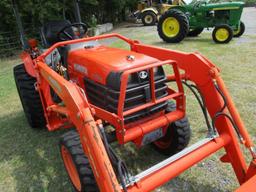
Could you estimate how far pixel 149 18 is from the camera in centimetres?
1738

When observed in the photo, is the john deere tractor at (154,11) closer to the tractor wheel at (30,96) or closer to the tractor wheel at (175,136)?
the tractor wheel at (30,96)

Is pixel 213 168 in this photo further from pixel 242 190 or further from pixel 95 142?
pixel 95 142

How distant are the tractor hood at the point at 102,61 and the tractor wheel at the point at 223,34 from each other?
6.93 m

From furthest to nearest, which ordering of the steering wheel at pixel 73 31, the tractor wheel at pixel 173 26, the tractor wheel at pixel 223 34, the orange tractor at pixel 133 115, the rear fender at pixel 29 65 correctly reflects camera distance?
1. the tractor wheel at pixel 173 26
2. the tractor wheel at pixel 223 34
3. the rear fender at pixel 29 65
4. the steering wheel at pixel 73 31
5. the orange tractor at pixel 133 115

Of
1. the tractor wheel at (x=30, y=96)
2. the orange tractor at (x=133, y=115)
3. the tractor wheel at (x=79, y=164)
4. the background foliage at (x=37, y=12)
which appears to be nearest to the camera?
the orange tractor at (x=133, y=115)

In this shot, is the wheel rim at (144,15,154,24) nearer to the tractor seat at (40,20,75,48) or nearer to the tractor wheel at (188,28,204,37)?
the tractor wheel at (188,28,204,37)

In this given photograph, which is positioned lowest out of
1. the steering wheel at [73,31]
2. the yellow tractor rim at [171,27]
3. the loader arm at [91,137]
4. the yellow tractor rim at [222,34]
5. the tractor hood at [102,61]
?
the yellow tractor rim at [222,34]

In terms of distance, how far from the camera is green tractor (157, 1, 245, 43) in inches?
361

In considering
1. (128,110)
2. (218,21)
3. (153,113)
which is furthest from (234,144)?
(218,21)

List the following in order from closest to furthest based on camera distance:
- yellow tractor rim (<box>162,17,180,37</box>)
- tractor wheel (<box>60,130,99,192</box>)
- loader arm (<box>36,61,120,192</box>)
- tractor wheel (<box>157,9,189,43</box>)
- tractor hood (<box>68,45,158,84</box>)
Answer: loader arm (<box>36,61,120,192</box>), tractor wheel (<box>60,130,99,192</box>), tractor hood (<box>68,45,158,84</box>), tractor wheel (<box>157,9,189,43</box>), yellow tractor rim (<box>162,17,180,37</box>)

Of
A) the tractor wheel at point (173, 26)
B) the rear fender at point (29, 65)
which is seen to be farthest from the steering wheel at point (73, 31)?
the tractor wheel at point (173, 26)

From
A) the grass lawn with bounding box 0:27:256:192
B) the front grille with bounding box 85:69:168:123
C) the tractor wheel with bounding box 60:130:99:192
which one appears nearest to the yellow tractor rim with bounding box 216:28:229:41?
the grass lawn with bounding box 0:27:256:192

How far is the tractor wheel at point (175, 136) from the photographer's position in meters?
2.94

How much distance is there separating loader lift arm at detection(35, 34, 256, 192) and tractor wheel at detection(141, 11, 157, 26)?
1481 centimetres
